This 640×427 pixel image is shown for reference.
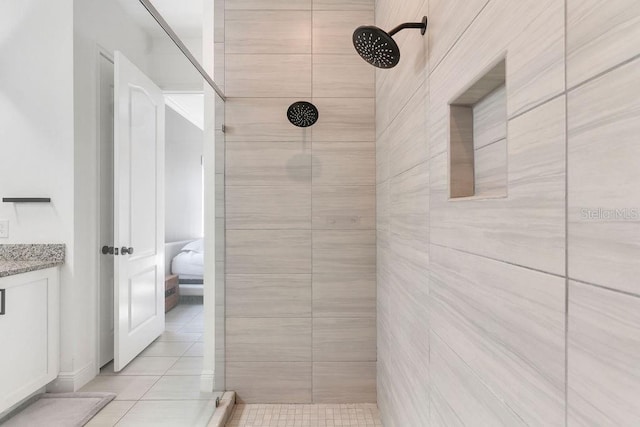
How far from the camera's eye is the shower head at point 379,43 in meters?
1.21

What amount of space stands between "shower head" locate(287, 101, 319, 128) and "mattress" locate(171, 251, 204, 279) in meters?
0.93

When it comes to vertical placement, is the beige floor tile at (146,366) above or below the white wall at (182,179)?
below

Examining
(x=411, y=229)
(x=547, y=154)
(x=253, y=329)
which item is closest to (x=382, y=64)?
(x=411, y=229)

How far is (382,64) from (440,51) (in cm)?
29

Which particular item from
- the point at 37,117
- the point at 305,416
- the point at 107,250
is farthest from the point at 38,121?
the point at 305,416

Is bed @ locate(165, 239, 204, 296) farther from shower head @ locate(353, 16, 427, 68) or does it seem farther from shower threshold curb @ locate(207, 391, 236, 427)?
shower head @ locate(353, 16, 427, 68)

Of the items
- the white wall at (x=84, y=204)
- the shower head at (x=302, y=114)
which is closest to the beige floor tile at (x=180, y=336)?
the white wall at (x=84, y=204)

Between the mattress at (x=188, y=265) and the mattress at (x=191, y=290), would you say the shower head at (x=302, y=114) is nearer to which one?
the mattress at (x=188, y=265)

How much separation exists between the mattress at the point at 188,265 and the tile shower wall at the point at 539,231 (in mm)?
1104

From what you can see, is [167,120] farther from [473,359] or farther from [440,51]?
[473,359]

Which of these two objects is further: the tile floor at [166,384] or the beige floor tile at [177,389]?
the beige floor tile at [177,389]

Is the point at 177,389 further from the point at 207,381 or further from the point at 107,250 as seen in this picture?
the point at 107,250

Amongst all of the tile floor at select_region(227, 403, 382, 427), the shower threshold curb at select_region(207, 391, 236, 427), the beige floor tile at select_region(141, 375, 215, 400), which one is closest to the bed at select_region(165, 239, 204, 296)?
the beige floor tile at select_region(141, 375, 215, 400)

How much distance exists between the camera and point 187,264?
1.83 m
